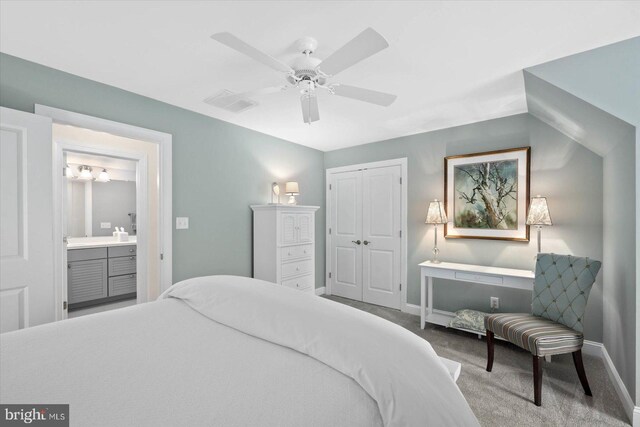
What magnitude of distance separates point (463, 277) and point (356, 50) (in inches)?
97.9

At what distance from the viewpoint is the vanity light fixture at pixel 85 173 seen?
4.25 metres

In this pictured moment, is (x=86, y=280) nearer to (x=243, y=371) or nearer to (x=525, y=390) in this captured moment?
(x=243, y=371)

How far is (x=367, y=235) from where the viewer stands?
4.16 metres

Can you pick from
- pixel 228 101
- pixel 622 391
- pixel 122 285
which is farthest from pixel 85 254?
pixel 622 391

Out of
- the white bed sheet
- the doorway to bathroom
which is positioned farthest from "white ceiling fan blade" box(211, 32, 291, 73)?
the doorway to bathroom

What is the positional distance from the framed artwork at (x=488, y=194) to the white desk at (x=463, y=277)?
40 centimetres

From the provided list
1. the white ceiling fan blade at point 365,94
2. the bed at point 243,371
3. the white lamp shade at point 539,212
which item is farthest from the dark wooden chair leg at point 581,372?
the white ceiling fan blade at point 365,94

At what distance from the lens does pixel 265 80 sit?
2281 millimetres

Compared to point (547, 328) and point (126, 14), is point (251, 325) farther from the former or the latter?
point (547, 328)

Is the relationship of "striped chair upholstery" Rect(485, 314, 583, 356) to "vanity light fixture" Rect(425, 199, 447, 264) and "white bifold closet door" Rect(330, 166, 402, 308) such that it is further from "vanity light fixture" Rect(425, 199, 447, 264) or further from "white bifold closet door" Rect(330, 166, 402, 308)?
"white bifold closet door" Rect(330, 166, 402, 308)

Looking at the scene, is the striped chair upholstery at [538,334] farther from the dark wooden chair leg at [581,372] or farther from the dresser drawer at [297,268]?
the dresser drawer at [297,268]

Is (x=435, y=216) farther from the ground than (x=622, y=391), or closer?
farther from the ground

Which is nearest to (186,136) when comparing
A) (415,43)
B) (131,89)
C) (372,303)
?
(131,89)

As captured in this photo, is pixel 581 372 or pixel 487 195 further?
pixel 487 195
